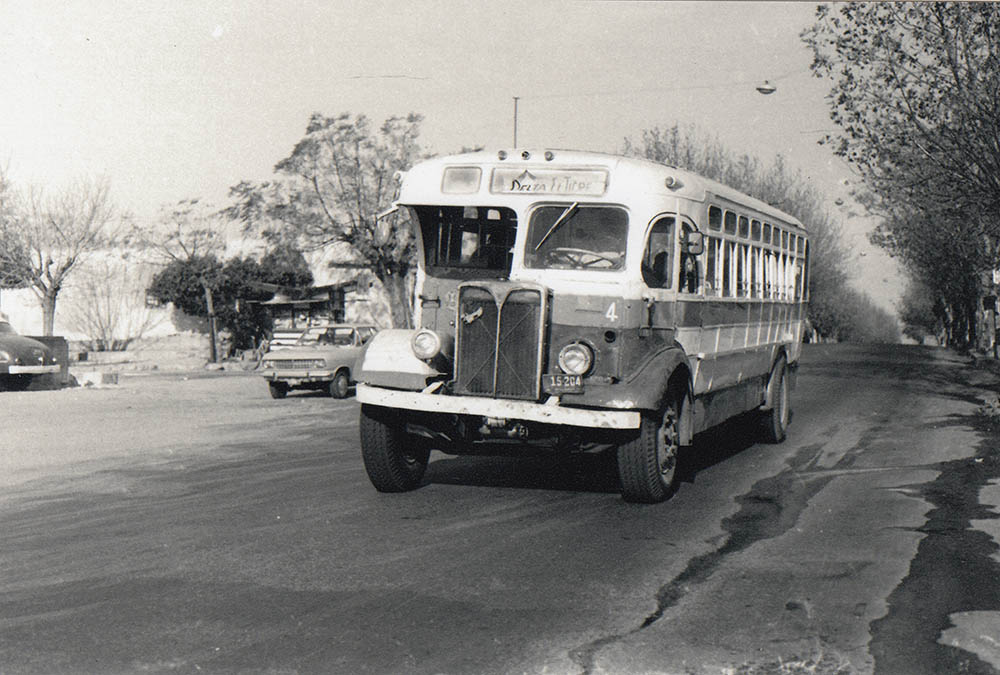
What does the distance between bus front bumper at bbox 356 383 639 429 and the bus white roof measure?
76.6 inches

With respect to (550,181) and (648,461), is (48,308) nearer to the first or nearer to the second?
(550,181)

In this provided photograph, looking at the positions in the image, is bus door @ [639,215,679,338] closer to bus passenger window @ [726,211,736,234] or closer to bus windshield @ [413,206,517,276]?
bus windshield @ [413,206,517,276]

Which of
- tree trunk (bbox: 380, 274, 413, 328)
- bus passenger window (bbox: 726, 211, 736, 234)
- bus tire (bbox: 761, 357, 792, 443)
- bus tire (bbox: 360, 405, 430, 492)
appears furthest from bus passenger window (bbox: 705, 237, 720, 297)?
tree trunk (bbox: 380, 274, 413, 328)

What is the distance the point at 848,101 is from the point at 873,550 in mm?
15973

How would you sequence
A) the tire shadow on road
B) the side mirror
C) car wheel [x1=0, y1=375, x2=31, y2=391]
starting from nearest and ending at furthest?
the side mirror < the tire shadow on road < car wheel [x1=0, y1=375, x2=31, y2=391]

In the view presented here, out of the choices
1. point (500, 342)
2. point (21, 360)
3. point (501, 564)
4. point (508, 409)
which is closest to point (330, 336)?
point (21, 360)

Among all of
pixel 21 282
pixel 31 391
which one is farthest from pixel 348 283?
pixel 31 391

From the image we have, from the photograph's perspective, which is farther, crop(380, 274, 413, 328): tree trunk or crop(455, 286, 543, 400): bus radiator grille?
crop(380, 274, 413, 328): tree trunk

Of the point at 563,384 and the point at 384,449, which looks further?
the point at 384,449

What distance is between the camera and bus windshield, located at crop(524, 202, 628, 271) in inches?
345

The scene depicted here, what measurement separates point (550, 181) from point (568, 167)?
7.6 inches

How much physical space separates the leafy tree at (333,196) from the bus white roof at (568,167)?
29966 mm

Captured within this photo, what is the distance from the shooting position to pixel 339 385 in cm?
2134

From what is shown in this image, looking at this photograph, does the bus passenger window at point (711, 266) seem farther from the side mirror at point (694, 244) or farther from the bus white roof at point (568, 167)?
the side mirror at point (694, 244)
